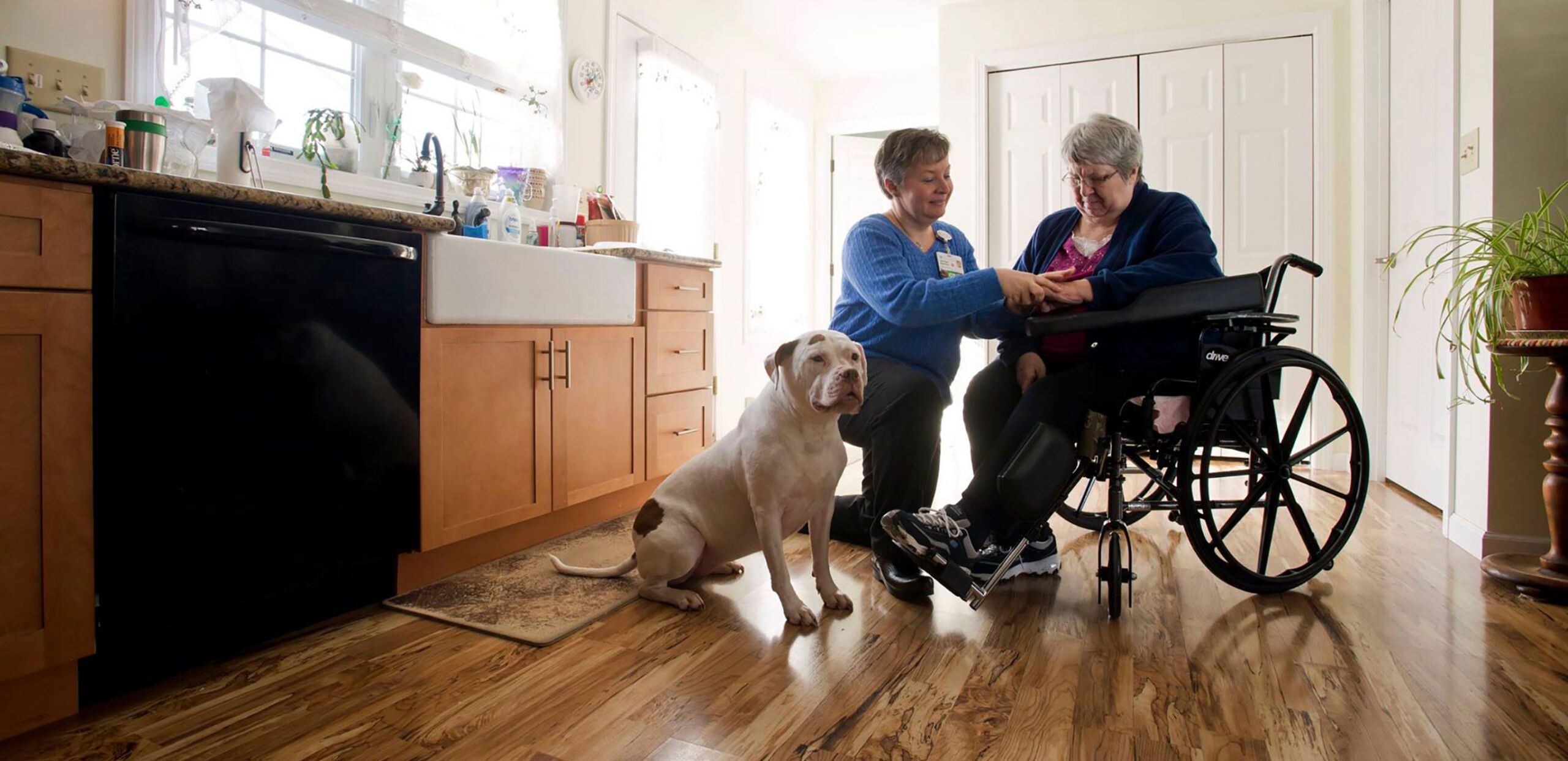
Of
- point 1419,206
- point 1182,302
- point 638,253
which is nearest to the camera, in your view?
point 1182,302

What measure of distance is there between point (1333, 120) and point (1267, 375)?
2.88m

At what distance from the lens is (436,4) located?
283cm

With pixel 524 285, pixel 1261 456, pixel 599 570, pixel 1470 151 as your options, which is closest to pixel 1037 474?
pixel 1261 456

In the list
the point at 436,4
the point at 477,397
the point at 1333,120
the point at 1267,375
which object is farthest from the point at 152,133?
the point at 1333,120

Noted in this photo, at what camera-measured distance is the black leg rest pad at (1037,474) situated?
160 centimetres

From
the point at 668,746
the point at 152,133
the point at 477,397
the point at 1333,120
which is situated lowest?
the point at 668,746

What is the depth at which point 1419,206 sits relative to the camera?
304 cm

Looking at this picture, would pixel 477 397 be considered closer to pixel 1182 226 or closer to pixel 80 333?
pixel 80 333

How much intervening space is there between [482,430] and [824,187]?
14.6ft

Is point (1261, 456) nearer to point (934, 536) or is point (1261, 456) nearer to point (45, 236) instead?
point (934, 536)

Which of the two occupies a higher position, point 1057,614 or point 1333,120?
point 1333,120

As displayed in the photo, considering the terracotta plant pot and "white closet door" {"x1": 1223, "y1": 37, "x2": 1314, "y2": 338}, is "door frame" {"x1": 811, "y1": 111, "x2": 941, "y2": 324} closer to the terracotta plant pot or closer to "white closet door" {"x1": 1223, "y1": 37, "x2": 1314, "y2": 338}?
"white closet door" {"x1": 1223, "y1": 37, "x2": 1314, "y2": 338}

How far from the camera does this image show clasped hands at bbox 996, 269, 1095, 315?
68.4 inches

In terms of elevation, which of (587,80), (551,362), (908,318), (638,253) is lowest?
(551,362)
